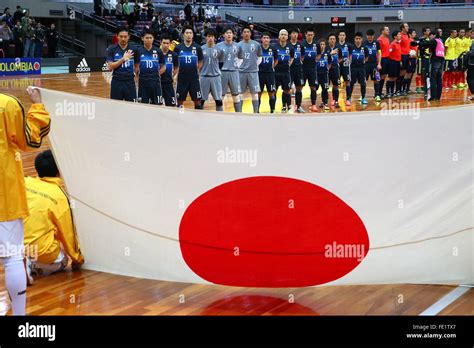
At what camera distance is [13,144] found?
3.73m

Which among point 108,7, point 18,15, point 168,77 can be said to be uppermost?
point 108,7

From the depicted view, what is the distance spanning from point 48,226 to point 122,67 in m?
5.27

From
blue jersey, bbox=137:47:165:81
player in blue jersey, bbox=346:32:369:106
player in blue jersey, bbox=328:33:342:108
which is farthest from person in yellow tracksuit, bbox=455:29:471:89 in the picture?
blue jersey, bbox=137:47:165:81

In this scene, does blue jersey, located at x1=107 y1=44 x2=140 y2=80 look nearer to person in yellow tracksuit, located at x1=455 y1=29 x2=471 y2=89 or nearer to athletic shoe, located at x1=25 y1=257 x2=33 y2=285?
athletic shoe, located at x1=25 y1=257 x2=33 y2=285

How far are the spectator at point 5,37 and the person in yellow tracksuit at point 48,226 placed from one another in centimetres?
2094

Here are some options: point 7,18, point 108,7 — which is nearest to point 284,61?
point 7,18

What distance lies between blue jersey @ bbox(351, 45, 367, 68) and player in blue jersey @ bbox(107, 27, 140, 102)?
6752mm

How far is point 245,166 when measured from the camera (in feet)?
14.8

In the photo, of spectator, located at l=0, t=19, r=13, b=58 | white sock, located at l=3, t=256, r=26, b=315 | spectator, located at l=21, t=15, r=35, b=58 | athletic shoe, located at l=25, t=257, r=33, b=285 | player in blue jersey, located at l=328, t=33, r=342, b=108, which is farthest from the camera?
spectator, located at l=21, t=15, r=35, b=58

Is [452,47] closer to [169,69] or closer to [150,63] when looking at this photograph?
[169,69]

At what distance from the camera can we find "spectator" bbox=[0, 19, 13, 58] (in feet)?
80.1

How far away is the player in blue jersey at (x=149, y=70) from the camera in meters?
10.5

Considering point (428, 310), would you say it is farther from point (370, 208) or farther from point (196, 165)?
point (196, 165)
